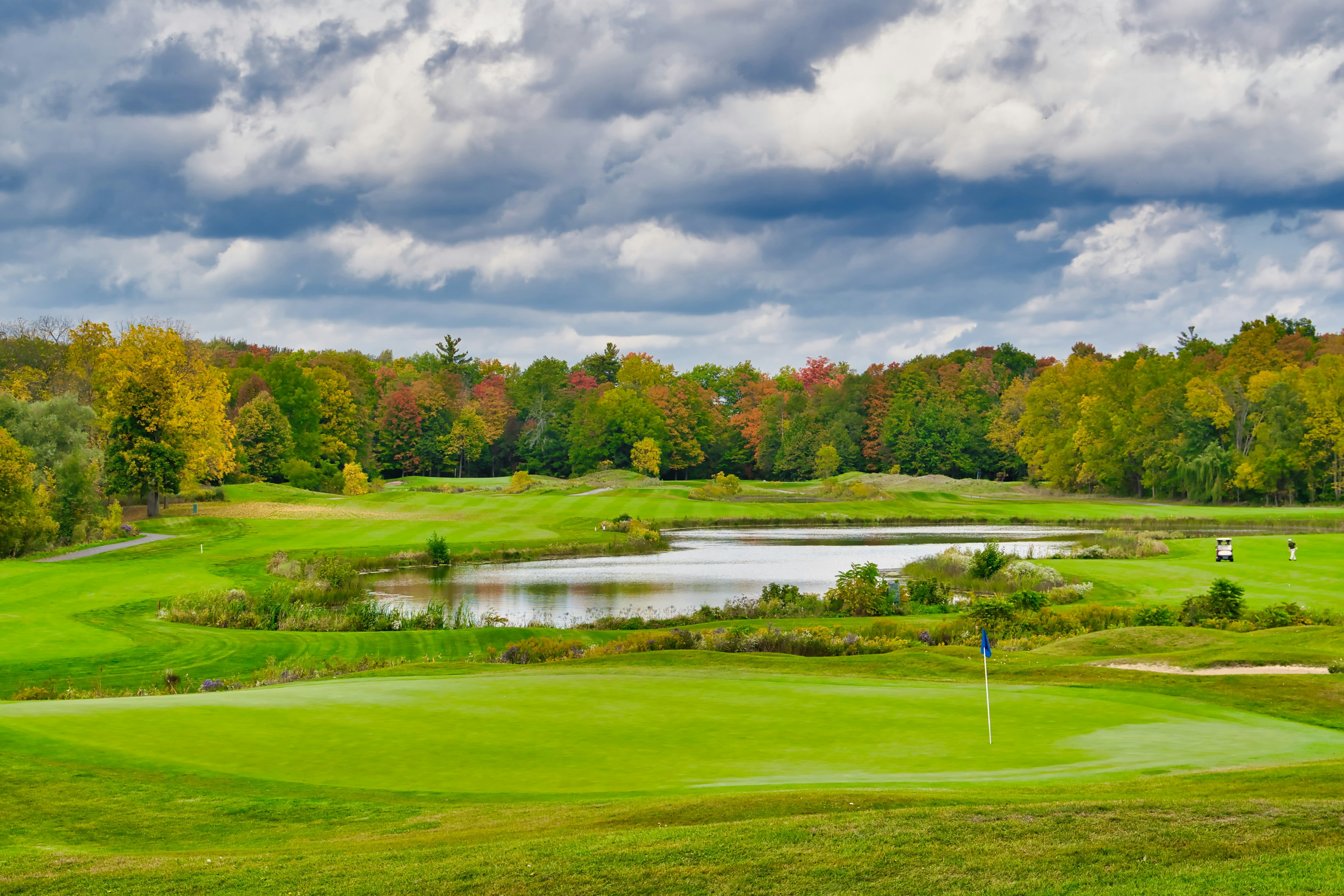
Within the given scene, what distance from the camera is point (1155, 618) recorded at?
72.8 ft

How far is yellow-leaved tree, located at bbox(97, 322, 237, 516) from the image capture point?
4553cm

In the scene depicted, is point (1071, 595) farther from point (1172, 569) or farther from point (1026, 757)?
point (1026, 757)

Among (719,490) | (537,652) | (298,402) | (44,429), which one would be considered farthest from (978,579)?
(298,402)

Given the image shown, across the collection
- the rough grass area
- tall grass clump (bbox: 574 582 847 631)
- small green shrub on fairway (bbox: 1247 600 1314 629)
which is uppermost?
the rough grass area

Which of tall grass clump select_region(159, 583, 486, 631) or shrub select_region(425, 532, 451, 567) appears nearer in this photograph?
tall grass clump select_region(159, 583, 486, 631)

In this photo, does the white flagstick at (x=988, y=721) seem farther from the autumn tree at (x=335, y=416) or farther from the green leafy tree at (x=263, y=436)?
the autumn tree at (x=335, y=416)

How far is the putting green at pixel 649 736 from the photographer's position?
30.8 feet

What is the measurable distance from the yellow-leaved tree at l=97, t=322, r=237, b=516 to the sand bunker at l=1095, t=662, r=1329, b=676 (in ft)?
147

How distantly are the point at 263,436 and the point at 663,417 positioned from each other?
138 feet

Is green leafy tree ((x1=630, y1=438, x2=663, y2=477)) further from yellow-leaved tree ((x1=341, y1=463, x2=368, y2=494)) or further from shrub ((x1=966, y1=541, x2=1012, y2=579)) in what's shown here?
shrub ((x1=966, y1=541, x2=1012, y2=579))

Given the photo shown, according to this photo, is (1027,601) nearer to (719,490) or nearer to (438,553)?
(438,553)

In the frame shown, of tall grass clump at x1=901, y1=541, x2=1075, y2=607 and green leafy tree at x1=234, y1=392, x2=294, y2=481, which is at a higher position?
green leafy tree at x1=234, y1=392, x2=294, y2=481

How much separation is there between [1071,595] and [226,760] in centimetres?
2361

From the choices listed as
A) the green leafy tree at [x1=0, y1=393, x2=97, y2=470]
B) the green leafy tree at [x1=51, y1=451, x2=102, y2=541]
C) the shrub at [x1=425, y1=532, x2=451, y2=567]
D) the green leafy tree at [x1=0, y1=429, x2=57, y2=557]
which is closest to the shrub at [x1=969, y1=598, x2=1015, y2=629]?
the shrub at [x1=425, y1=532, x2=451, y2=567]
